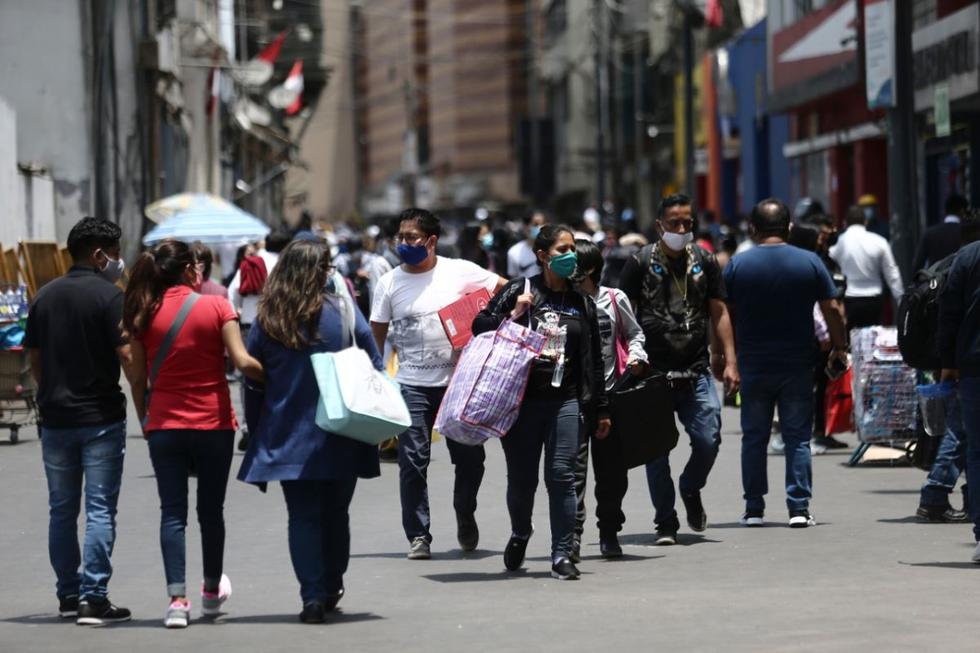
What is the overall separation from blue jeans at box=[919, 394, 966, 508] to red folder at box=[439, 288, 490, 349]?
2650 mm

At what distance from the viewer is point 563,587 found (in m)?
9.35

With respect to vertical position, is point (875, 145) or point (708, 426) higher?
point (875, 145)

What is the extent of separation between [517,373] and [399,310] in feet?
4.85

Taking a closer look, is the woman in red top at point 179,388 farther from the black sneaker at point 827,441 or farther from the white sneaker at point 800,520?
the black sneaker at point 827,441

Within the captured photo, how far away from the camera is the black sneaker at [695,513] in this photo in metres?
11.1

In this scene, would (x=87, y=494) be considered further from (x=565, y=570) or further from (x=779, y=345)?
(x=779, y=345)

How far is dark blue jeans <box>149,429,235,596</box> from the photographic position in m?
8.35

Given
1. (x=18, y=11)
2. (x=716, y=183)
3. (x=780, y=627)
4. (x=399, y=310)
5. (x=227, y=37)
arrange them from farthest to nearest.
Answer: (x=227, y=37) < (x=716, y=183) < (x=18, y=11) < (x=399, y=310) < (x=780, y=627)

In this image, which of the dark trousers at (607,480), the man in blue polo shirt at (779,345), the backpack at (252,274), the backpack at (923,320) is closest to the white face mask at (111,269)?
the dark trousers at (607,480)

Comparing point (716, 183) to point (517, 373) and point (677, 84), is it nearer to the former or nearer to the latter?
point (677, 84)

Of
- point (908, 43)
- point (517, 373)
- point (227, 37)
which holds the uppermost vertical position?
point (227, 37)

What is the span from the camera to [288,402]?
8367 mm

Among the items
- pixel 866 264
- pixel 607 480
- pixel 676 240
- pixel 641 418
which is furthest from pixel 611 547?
pixel 866 264

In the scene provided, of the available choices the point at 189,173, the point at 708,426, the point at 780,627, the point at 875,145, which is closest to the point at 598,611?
the point at 780,627
